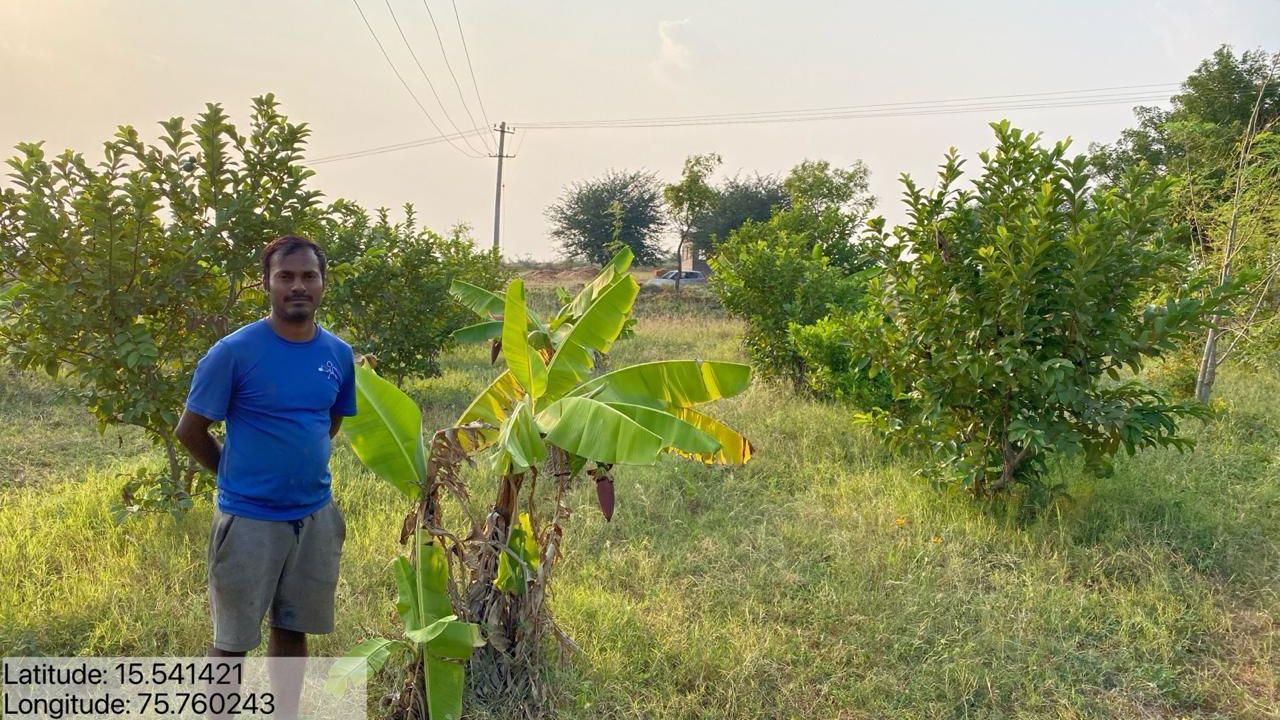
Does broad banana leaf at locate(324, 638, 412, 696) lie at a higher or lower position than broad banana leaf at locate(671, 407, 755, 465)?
lower

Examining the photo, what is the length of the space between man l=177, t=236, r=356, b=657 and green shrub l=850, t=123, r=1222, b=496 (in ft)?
14.3

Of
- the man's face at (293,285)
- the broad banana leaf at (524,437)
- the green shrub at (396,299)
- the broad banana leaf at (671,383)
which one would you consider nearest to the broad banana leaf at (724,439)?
the broad banana leaf at (671,383)

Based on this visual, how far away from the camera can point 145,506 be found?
4.82 meters

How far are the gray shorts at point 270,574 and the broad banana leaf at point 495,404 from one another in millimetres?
722

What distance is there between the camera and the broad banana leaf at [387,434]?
301cm

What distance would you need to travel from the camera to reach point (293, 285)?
261cm

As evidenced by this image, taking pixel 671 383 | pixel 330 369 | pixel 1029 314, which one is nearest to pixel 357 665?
pixel 330 369

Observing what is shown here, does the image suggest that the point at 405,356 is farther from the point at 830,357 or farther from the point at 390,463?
the point at 390,463

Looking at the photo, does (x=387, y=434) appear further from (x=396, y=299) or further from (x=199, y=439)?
(x=396, y=299)

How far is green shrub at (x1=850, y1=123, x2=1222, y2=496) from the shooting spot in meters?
4.70

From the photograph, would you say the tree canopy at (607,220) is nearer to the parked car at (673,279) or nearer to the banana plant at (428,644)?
the parked car at (673,279)

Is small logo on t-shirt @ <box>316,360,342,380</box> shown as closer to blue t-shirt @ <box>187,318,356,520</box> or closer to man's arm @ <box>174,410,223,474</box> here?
blue t-shirt @ <box>187,318,356,520</box>

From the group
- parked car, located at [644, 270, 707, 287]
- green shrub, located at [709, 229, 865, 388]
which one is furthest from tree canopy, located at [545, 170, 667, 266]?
green shrub, located at [709, 229, 865, 388]

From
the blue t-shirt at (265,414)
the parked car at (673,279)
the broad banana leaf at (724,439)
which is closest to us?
the blue t-shirt at (265,414)
